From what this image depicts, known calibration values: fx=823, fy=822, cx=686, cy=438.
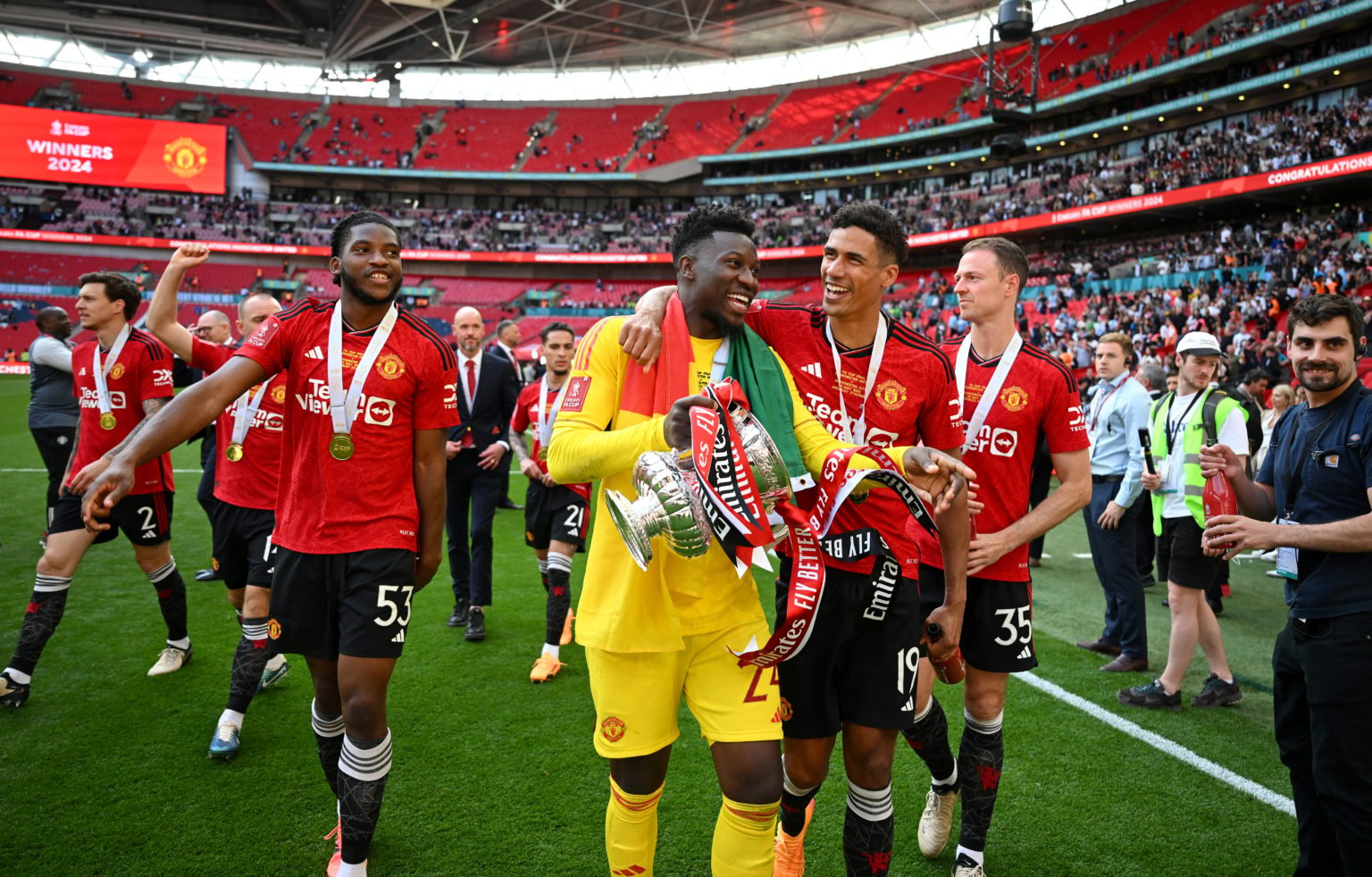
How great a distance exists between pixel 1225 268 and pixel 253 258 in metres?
48.2

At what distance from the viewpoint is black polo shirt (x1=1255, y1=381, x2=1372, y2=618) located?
9.31 ft

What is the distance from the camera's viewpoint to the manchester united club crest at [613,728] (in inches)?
99.8

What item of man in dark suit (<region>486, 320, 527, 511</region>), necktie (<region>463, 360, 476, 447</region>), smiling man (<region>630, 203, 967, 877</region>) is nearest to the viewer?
smiling man (<region>630, 203, 967, 877</region>)

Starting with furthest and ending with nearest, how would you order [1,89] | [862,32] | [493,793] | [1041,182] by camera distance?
[1,89] → [862,32] → [1041,182] → [493,793]

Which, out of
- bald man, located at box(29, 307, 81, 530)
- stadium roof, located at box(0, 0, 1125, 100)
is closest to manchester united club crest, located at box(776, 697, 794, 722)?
bald man, located at box(29, 307, 81, 530)

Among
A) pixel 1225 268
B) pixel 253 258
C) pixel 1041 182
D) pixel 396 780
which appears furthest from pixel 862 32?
pixel 396 780

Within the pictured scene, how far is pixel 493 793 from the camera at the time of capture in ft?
12.7

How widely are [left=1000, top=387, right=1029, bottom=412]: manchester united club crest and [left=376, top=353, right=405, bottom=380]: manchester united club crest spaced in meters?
2.44

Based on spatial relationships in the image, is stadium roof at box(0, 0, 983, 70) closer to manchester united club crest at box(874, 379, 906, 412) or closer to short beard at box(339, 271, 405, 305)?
short beard at box(339, 271, 405, 305)

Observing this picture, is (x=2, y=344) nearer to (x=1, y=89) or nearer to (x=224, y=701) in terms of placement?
(x=1, y=89)

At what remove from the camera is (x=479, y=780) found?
4031 millimetres

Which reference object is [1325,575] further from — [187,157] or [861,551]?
[187,157]

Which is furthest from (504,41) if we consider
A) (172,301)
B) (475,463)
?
(172,301)

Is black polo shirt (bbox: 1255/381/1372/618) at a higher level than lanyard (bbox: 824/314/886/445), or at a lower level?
lower
